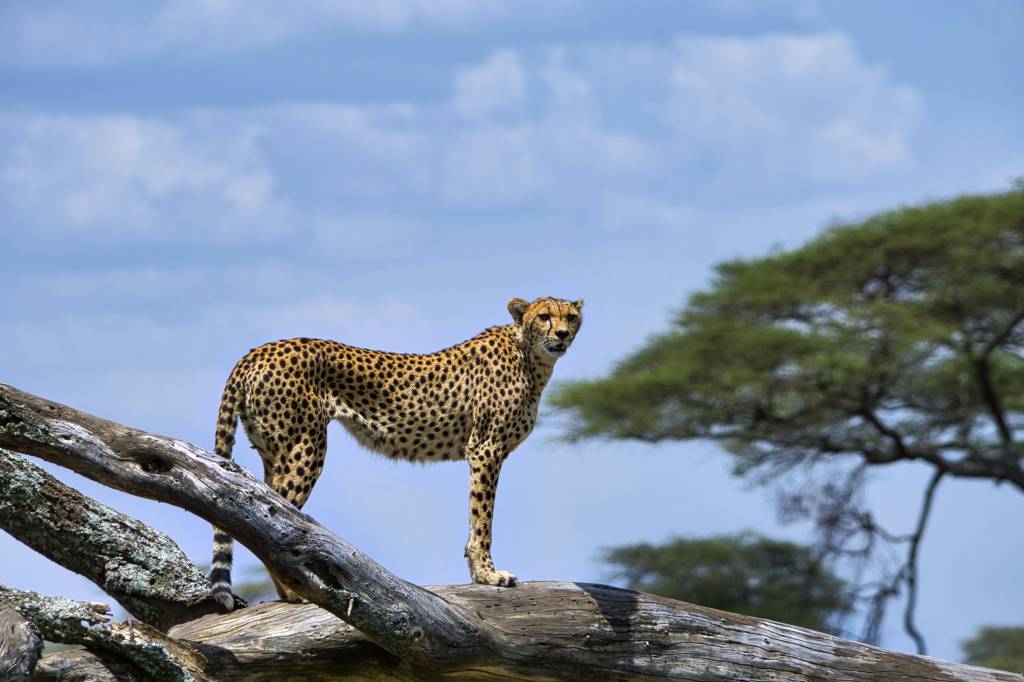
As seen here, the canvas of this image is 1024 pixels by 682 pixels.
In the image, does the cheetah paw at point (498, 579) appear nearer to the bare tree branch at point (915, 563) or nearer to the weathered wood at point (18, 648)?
the weathered wood at point (18, 648)

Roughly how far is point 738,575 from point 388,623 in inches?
698

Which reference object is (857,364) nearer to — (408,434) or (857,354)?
(857,354)

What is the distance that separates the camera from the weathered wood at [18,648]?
6676 mm

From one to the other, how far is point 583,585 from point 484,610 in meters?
0.61

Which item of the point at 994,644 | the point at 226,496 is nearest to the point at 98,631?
the point at 226,496

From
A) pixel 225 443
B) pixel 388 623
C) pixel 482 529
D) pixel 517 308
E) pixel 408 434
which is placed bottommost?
pixel 388 623

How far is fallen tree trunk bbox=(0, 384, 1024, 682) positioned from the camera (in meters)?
6.88

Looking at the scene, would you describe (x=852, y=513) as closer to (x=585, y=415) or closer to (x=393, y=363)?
(x=585, y=415)

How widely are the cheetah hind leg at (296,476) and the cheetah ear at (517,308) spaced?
1.41 m

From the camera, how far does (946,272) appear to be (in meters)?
22.8

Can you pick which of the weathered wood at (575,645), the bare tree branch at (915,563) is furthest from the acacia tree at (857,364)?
the weathered wood at (575,645)

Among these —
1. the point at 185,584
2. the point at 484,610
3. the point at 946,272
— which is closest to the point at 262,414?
the point at 185,584

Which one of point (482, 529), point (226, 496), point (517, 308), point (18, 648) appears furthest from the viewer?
point (517, 308)

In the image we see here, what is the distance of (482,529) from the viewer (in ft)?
26.2
